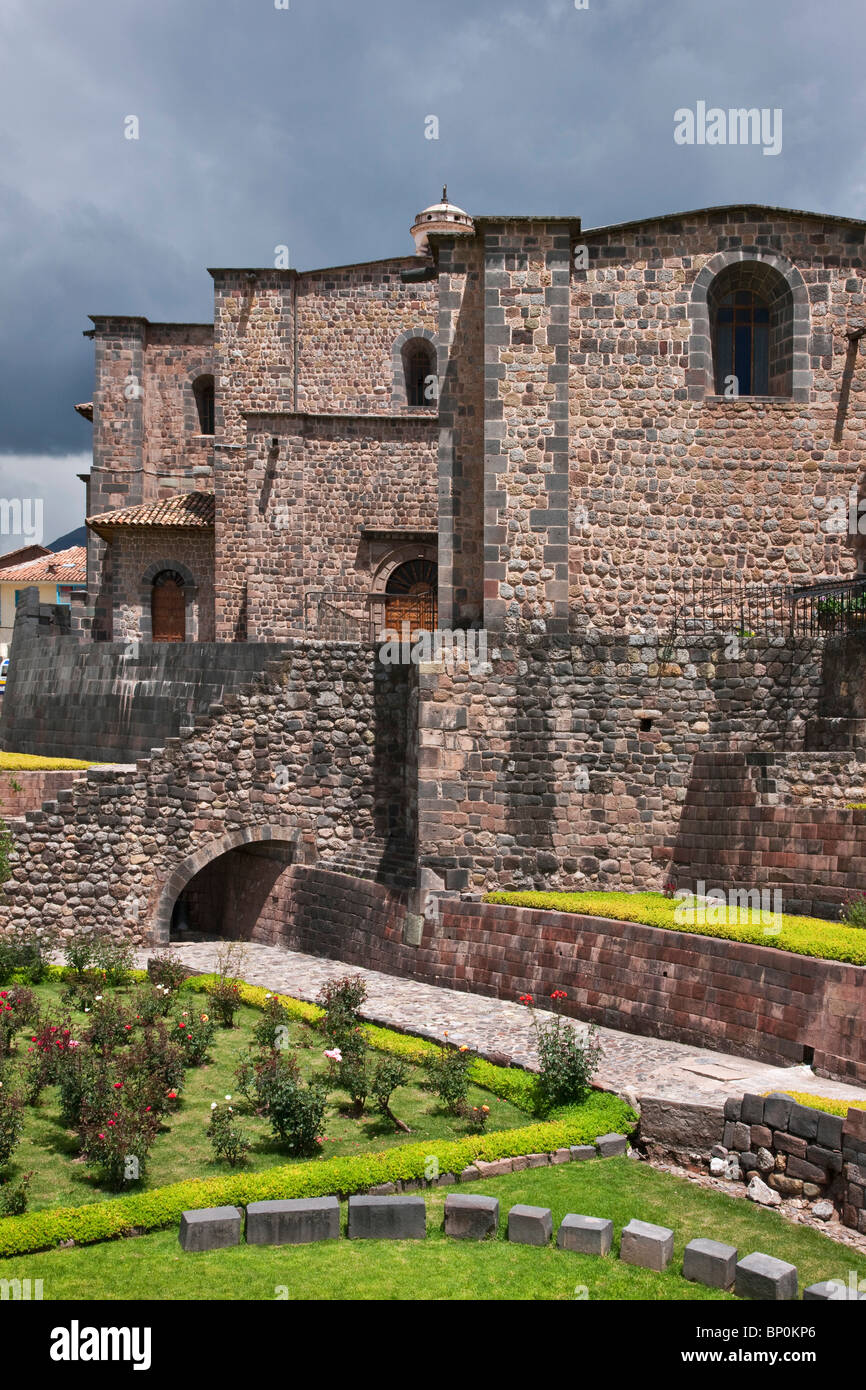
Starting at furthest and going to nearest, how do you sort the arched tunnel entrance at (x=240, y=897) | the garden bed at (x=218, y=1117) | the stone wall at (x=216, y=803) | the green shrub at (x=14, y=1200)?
the arched tunnel entrance at (x=240, y=897) → the stone wall at (x=216, y=803) → the garden bed at (x=218, y=1117) → the green shrub at (x=14, y=1200)

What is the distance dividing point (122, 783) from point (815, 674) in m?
11.2

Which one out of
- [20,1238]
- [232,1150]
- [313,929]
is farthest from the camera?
[313,929]

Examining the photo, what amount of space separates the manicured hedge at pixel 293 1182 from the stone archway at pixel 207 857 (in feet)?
32.5

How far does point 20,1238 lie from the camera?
8.61 m

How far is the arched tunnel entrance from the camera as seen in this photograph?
813 inches

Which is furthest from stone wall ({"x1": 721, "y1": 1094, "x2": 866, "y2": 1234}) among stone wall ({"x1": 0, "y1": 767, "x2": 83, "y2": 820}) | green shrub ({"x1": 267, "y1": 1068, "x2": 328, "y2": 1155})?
stone wall ({"x1": 0, "y1": 767, "x2": 83, "y2": 820})

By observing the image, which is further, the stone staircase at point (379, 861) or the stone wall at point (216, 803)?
the stone wall at point (216, 803)

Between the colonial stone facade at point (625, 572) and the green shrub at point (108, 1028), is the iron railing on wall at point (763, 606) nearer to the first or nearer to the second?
the colonial stone facade at point (625, 572)

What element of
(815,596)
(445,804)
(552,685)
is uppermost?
(815,596)

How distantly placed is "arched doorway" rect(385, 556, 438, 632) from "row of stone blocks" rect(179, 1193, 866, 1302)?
19.5 metres

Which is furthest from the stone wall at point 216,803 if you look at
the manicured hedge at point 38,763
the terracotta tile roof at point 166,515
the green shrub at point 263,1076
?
the terracotta tile roof at point 166,515

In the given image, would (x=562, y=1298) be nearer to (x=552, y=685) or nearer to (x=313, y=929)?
(x=552, y=685)

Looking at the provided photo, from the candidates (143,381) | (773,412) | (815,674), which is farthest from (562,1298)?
(143,381)

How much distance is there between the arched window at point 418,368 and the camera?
29906mm
